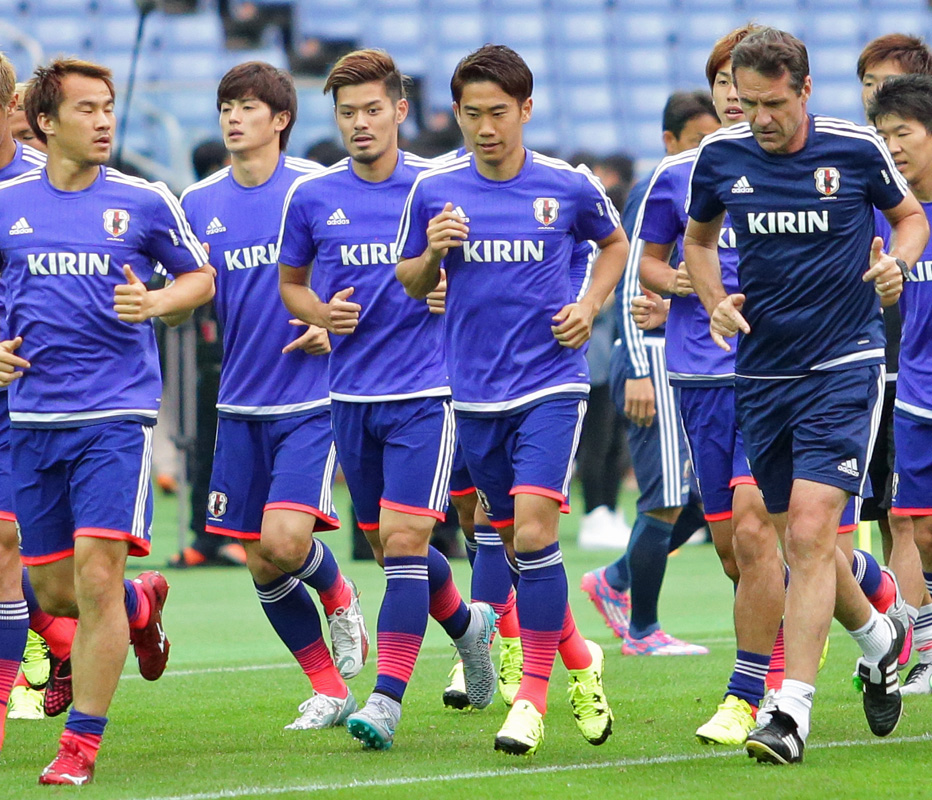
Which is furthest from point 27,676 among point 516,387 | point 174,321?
point 516,387

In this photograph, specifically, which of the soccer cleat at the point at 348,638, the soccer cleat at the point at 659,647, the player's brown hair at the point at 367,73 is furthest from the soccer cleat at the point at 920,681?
the player's brown hair at the point at 367,73

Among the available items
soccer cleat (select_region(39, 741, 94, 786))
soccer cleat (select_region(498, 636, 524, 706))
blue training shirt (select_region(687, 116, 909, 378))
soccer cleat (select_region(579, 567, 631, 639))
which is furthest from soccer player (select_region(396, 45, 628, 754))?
soccer cleat (select_region(579, 567, 631, 639))

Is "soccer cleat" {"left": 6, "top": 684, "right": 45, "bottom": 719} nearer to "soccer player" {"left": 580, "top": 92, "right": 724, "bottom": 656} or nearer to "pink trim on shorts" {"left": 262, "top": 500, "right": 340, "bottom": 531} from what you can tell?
"pink trim on shorts" {"left": 262, "top": 500, "right": 340, "bottom": 531}

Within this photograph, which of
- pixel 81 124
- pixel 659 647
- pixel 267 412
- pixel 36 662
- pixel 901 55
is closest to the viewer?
pixel 81 124

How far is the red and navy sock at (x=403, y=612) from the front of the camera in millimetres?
5953

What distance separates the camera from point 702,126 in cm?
782

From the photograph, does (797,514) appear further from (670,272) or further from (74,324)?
(74,324)

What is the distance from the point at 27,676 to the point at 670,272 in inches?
129

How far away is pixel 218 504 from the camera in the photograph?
22.1 feet

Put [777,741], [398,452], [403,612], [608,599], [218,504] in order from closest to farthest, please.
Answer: [777,741], [403,612], [398,452], [218,504], [608,599]

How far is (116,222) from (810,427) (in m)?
2.44

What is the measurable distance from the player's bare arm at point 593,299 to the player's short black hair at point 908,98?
131cm

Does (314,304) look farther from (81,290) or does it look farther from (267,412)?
(81,290)

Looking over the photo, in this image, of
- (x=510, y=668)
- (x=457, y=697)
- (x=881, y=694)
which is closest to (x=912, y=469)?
(x=881, y=694)
